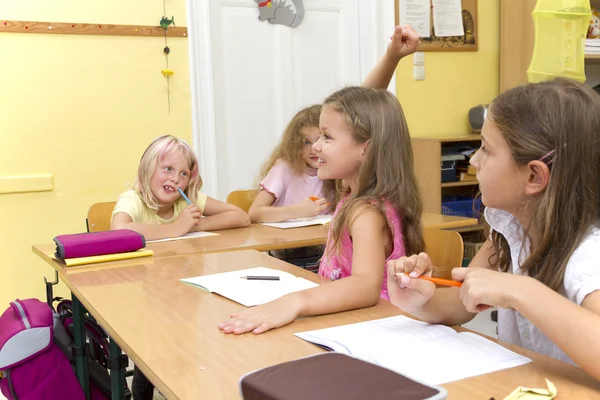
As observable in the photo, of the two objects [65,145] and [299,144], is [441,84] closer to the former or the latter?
[299,144]

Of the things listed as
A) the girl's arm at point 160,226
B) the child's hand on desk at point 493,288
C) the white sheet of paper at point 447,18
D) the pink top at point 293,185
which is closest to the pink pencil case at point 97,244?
the girl's arm at point 160,226

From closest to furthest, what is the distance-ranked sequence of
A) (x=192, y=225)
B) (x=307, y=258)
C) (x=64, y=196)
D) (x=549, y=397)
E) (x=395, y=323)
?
(x=549, y=397) → (x=395, y=323) → (x=192, y=225) → (x=307, y=258) → (x=64, y=196)

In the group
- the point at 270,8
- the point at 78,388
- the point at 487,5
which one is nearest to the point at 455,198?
the point at 487,5

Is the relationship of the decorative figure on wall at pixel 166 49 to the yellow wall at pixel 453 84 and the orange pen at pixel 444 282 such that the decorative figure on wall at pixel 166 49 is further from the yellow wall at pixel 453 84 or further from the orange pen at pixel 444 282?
the orange pen at pixel 444 282

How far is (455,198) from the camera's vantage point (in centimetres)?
439

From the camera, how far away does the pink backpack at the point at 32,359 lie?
1813 millimetres

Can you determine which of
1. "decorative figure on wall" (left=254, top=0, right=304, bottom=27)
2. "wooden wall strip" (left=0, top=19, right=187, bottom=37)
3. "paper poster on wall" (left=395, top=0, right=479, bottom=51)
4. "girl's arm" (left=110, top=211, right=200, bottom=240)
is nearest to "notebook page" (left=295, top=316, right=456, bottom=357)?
"girl's arm" (left=110, top=211, right=200, bottom=240)

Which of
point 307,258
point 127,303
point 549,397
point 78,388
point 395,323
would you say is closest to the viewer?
point 549,397

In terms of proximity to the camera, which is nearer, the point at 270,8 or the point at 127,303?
the point at 127,303

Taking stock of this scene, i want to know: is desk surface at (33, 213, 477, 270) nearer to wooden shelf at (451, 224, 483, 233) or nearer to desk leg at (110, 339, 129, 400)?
desk leg at (110, 339, 129, 400)

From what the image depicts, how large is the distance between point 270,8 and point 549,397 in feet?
11.1

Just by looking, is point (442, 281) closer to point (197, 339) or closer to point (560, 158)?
point (560, 158)

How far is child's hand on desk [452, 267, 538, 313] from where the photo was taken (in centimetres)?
93

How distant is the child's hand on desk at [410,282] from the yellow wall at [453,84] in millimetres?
3258
